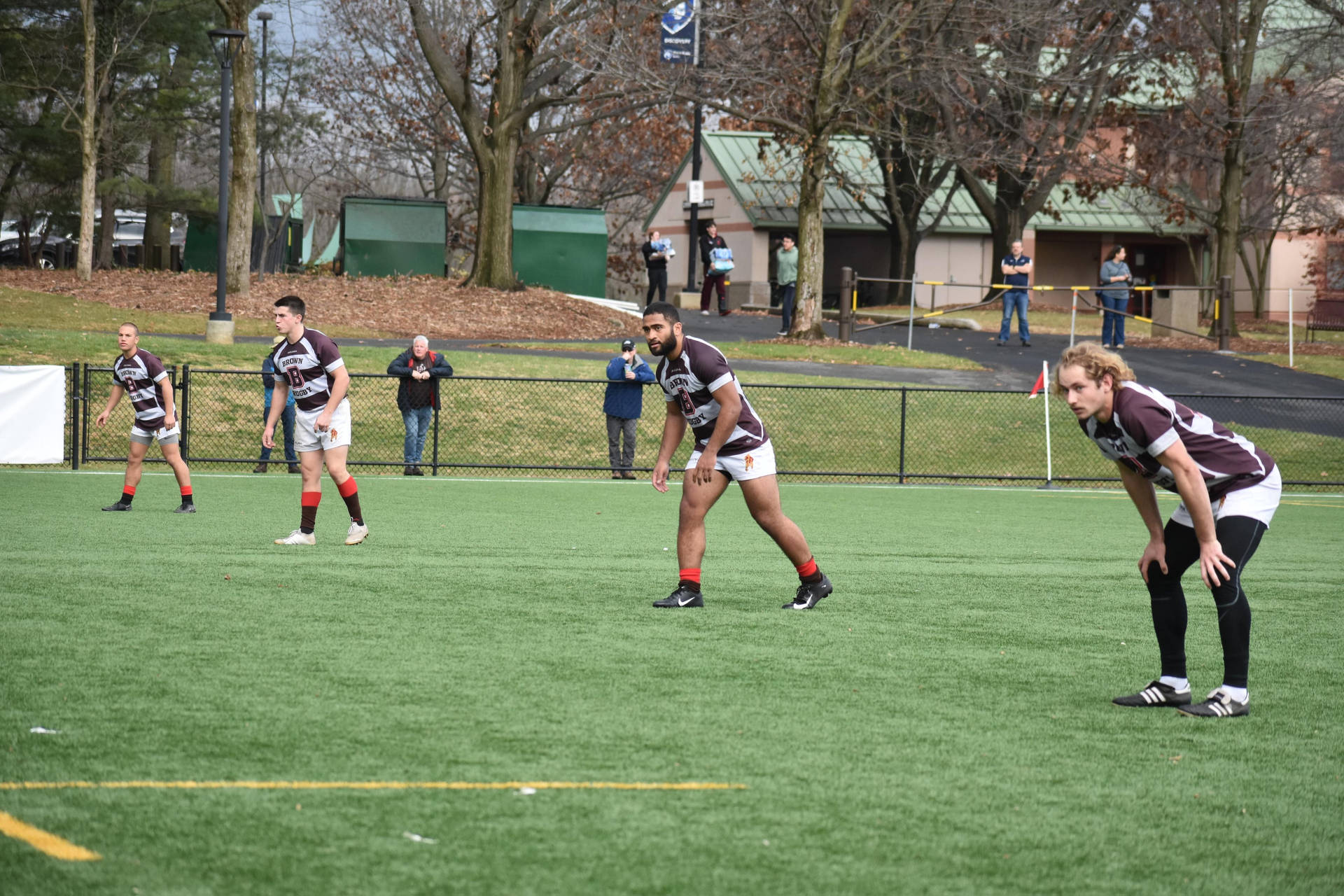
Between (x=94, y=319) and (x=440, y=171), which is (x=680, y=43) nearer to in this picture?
(x=94, y=319)

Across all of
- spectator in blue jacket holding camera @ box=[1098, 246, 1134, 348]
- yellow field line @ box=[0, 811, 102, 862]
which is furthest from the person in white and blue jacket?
yellow field line @ box=[0, 811, 102, 862]

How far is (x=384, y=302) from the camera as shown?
3005 cm

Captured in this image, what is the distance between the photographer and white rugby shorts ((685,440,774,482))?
7.88 m

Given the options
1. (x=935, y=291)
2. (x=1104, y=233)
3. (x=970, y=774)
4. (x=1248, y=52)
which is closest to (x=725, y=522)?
(x=970, y=774)

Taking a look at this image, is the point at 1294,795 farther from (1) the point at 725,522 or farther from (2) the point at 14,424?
(2) the point at 14,424

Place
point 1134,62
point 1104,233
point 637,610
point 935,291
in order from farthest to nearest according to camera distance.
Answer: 1. point 1104,233
2. point 935,291
3. point 1134,62
4. point 637,610

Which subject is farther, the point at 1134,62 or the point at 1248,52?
the point at 1134,62

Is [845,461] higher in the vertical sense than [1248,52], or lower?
lower

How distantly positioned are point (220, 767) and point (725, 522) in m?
9.39

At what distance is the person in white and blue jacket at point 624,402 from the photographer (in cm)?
1861

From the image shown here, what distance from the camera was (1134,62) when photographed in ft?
117

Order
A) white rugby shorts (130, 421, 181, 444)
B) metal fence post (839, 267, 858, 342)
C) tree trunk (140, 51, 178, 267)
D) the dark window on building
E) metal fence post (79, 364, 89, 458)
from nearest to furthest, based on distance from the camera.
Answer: white rugby shorts (130, 421, 181, 444) → metal fence post (79, 364, 89, 458) → metal fence post (839, 267, 858, 342) → tree trunk (140, 51, 178, 267) → the dark window on building

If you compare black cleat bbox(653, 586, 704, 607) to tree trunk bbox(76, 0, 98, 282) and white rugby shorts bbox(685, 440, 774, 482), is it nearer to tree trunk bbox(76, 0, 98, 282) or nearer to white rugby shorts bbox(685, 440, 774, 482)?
white rugby shorts bbox(685, 440, 774, 482)

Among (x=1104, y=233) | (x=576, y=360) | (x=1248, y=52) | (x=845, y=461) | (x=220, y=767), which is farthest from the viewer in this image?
(x=1104, y=233)
